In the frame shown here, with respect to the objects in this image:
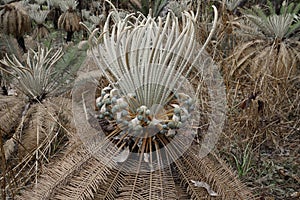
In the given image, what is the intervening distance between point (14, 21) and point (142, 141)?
2375 mm

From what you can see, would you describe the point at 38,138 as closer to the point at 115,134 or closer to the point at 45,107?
the point at 45,107

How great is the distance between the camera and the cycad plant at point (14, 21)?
2.76 meters

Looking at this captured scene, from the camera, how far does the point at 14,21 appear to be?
110 inches

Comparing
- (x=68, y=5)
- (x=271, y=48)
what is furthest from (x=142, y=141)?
(x=68, y=5)

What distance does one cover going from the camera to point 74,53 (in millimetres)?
2074

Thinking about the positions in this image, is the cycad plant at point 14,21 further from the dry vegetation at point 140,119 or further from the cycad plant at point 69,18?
the cycad plant at point 69,18

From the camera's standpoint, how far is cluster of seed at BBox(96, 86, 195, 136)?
2.66ft

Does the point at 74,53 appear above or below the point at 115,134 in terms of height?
below

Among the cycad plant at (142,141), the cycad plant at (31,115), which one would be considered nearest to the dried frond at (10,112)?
the cycad plant at (31,115)

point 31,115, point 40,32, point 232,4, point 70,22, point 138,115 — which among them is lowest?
point 40,32

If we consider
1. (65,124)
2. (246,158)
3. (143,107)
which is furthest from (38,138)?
(246,158)

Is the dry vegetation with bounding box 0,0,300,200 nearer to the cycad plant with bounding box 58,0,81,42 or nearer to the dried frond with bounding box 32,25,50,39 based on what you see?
the dried frond with bounding box 32,25,50,39

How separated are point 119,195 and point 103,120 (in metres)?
0.20

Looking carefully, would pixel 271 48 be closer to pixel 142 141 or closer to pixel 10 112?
pixel 10 112
